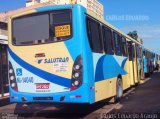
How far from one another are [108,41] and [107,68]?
1.05 metres

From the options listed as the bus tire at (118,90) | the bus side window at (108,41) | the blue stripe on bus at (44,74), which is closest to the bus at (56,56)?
the blue stripe on bus at (44,74)

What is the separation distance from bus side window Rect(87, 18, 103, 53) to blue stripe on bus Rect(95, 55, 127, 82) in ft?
1.36

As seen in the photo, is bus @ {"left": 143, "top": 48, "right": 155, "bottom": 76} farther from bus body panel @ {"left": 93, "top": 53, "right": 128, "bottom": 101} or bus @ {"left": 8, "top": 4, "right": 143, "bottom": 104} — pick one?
bus @ {"left": 8, "top": 4, "right": 143, "bottom": 104}

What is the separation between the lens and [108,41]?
1208cm

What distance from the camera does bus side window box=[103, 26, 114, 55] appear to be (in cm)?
1164

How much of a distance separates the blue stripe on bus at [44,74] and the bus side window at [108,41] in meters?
2.73

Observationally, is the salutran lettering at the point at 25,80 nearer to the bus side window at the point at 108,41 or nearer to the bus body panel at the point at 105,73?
the bus body panel at the point at 105,73

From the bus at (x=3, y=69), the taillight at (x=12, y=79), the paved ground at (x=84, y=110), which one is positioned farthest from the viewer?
the bus at (x=3, y=69)

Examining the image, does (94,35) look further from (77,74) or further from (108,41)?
(108,41)

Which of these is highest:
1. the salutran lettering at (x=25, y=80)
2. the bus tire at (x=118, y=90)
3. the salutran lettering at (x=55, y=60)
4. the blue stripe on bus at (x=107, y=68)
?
the salutran lettering at (x=55, y=60)

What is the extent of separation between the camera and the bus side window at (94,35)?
989 cm

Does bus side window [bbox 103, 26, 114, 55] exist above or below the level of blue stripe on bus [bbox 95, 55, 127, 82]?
above

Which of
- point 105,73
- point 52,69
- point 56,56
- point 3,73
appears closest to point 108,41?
point 105,73

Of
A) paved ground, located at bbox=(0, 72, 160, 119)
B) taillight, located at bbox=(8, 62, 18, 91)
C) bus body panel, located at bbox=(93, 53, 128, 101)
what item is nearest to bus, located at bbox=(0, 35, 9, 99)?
paved ground, located at bbox=(0, 72, 160, 119)
